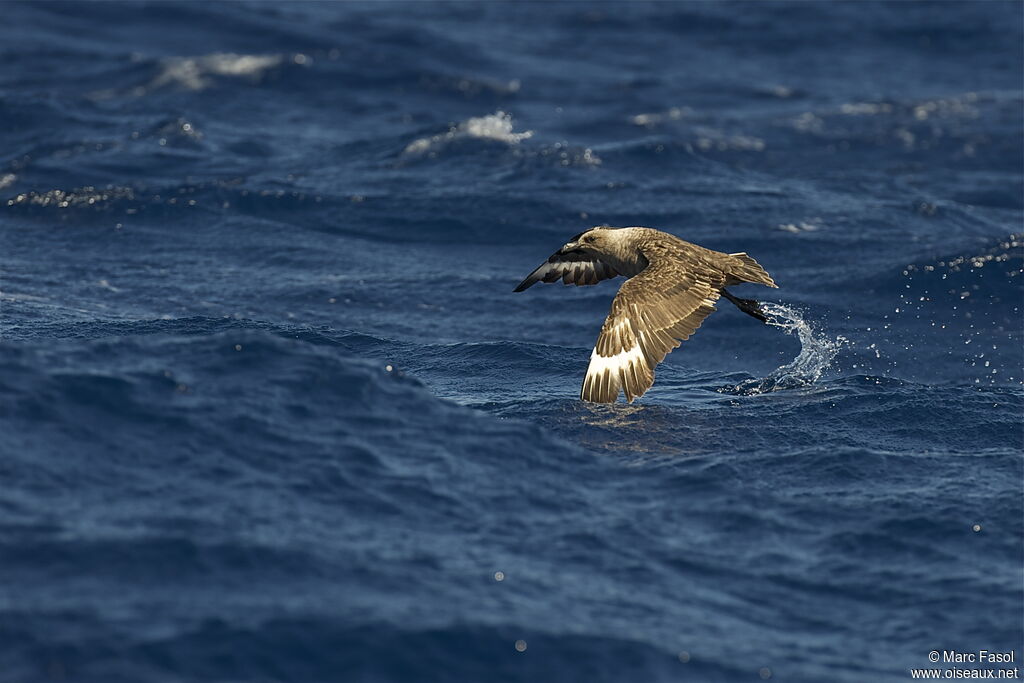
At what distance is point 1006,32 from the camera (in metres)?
28.5

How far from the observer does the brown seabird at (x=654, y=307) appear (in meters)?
9.70

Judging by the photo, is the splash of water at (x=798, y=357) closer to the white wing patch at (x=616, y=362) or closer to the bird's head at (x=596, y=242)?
the bird's head at (x=596, y=242)

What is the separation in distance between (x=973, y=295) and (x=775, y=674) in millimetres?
9903

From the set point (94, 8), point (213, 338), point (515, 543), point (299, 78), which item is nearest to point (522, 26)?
point (299, 78)

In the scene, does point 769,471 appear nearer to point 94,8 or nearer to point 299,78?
point 299,78

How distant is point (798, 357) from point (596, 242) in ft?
9.42

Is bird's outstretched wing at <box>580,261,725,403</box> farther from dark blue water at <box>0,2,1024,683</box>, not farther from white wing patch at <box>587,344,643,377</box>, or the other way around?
dark blue water at <box>0,2,1024,683</box>

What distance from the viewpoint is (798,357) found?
13.1 metres

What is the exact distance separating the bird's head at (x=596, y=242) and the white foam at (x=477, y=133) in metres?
8.73

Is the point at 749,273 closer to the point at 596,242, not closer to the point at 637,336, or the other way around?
the point at 637,336

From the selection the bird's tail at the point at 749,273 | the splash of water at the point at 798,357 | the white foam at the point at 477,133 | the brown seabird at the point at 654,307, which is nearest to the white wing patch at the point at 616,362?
the brown seabird at the point at 654,307

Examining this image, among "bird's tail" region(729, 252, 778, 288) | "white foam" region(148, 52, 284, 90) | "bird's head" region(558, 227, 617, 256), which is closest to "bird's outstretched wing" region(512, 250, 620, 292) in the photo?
"bird's head" region(558, 227, 617, 256)

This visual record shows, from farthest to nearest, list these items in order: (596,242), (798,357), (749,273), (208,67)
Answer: (208,67) → (798,357) → (596,242) → (749,273)

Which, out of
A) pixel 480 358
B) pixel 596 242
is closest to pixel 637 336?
pixel 596 242
